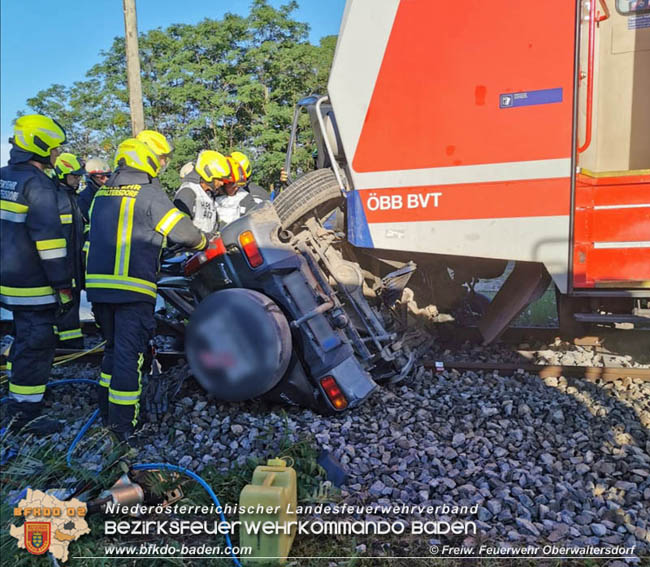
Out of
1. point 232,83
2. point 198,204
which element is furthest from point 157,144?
point 232,83

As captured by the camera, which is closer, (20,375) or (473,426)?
(473,426)

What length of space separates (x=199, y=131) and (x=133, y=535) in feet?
58.5

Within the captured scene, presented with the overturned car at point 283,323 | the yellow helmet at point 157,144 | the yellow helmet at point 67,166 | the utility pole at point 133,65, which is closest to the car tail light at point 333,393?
the overturned car at point 283,323

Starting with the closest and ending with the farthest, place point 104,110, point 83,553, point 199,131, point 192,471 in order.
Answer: point 83,553
point 192,471
point 199,131
point 104,110

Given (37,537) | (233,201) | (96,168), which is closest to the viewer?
(37,537)

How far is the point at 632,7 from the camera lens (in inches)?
169

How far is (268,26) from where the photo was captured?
1933cm

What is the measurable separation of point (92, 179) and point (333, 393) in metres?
4.36

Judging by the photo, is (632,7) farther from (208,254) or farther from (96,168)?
(96,168)

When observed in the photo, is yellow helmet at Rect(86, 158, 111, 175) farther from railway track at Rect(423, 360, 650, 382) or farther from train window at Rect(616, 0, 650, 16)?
train window at Rect(616, 0, 650, 16)

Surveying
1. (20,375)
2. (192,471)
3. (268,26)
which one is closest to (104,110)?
(268,26)

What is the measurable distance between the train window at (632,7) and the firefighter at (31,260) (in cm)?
433

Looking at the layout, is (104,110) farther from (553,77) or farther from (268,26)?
(553,77)

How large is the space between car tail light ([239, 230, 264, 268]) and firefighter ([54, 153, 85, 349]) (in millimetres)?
1430
